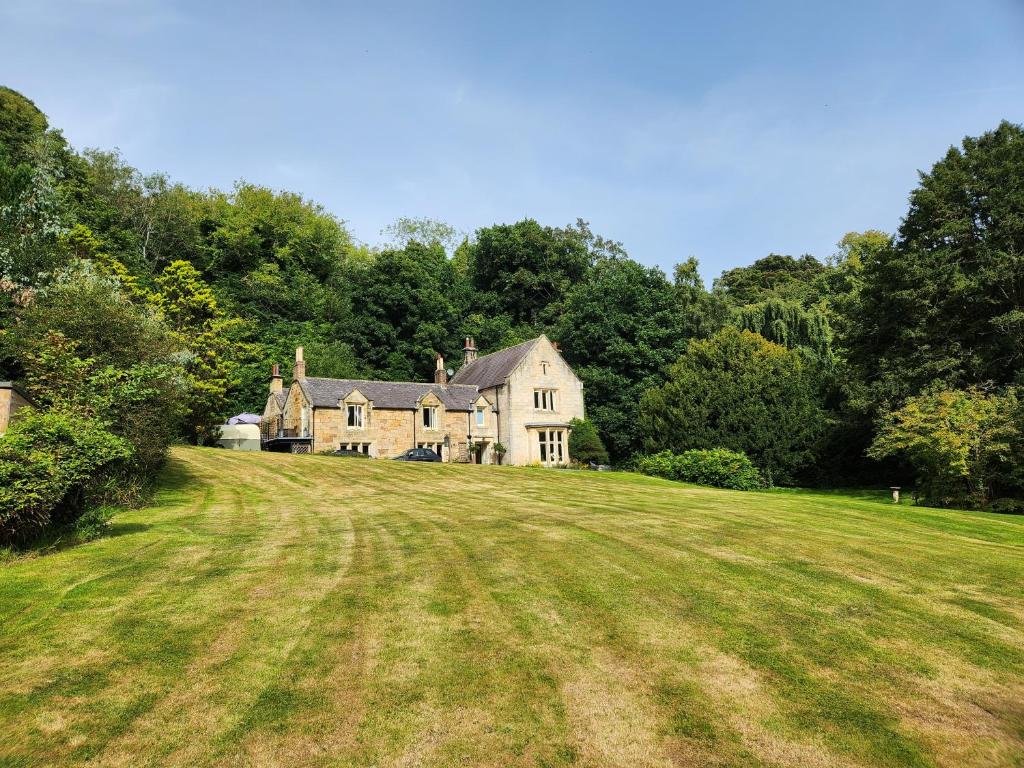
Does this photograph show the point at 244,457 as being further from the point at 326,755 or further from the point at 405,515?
the point at 326,755

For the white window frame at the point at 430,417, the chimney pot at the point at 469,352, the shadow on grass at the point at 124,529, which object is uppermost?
the chimney pot at the point at 469,352

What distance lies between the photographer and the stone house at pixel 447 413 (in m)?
45.9

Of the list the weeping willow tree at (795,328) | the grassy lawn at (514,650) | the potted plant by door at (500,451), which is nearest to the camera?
the grassy lawn at (514,650)

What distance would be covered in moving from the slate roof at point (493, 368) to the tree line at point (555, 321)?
5.84 metres

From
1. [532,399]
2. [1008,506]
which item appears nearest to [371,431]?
[532,399]

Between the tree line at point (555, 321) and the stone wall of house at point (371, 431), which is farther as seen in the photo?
the stone wall of house at point (371, 431)

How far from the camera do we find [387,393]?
48562 mm

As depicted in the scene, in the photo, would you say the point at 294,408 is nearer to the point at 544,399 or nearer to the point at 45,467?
the point at 544,399

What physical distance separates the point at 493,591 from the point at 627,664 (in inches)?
110

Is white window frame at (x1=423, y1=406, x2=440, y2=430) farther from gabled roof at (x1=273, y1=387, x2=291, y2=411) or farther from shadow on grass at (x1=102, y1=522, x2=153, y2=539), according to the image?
shadow on grass at (x1=102, y1=522, x2=153, y2=539)

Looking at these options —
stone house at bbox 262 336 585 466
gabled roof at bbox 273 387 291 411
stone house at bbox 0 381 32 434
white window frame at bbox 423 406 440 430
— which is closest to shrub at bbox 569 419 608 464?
stone house at bbox 262 336 585 466

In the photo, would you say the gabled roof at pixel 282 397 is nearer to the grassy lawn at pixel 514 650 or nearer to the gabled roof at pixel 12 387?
the gabled roof at pixel 12 387

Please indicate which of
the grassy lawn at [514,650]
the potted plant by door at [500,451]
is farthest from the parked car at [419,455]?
the grassy lawn at [514,650]

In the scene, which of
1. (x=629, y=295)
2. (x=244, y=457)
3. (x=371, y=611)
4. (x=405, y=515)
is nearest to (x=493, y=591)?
(x=371, y=611)
